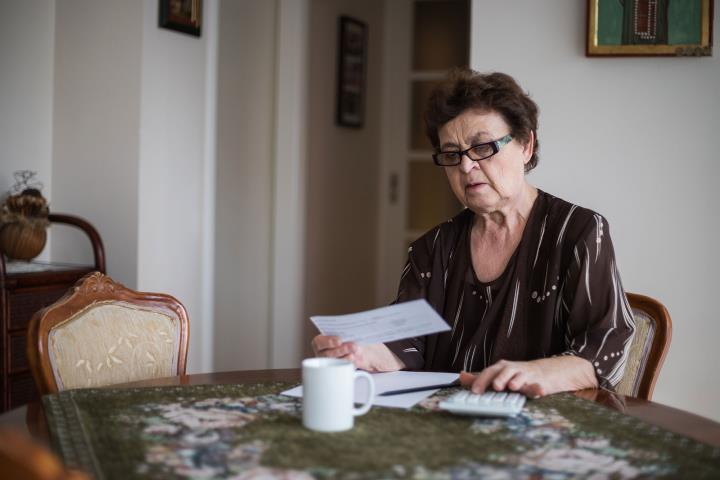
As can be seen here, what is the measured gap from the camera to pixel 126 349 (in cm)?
186

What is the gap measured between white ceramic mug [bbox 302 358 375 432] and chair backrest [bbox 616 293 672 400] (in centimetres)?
94

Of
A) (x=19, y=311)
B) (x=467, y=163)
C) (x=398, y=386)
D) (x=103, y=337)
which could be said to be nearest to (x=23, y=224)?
(x=19, y=311)

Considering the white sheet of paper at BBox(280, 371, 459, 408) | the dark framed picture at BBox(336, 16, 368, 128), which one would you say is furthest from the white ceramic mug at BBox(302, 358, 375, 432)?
the dark framed picture at BBox(336, 16, 368, 128)

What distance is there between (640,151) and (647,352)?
3.14ft

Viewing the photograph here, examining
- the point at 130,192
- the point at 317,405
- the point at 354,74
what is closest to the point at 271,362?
the point at 130,192

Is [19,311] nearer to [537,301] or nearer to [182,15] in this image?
[182,15]

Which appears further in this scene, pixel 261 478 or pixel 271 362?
pixel 271 362

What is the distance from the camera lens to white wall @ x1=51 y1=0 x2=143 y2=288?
319 cm

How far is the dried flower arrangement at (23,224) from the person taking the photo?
292 cm

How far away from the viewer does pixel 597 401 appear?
1474 mm

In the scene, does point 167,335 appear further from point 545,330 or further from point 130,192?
point 130,192

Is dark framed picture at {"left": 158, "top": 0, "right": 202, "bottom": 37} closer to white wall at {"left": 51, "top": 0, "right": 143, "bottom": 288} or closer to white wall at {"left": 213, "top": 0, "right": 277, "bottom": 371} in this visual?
white wall at {"left": 51, "top": 0, "right": 143, "bottom": 288}

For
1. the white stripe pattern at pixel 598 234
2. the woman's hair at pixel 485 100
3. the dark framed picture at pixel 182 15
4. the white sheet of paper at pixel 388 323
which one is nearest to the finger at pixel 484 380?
the white sheet of paper at pixel 388 323

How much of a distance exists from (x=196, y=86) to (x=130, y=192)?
0.58m
